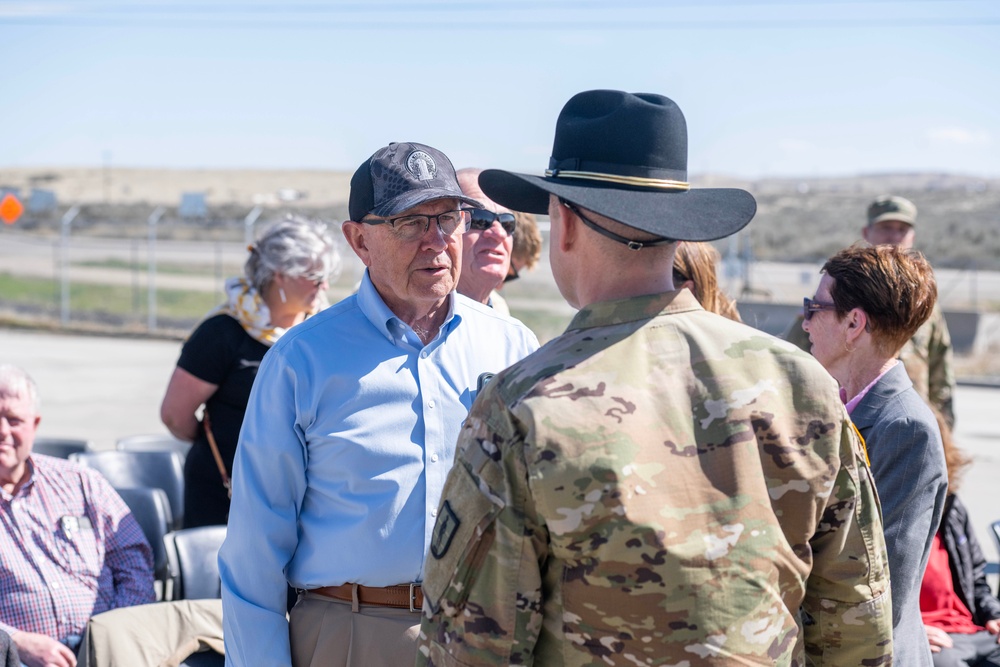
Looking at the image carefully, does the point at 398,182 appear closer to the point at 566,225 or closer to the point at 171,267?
the point at 566,225

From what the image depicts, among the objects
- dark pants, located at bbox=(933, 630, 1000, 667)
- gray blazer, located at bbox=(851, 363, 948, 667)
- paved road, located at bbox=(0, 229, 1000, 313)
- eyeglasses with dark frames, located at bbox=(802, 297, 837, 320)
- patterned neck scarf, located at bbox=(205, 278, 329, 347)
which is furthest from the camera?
paved road, located at bbox=(0, 229, 1000, 313)

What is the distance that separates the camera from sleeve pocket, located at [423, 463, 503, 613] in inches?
63.2

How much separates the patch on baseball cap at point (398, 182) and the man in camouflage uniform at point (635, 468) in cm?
69

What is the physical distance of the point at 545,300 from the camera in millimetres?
18469

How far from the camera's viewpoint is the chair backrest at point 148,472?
5254 millimetres

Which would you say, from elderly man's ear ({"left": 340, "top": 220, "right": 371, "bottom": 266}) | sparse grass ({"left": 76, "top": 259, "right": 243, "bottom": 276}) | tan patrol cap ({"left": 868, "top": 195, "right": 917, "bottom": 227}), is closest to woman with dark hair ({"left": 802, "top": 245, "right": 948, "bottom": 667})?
elderly man's ear ({"left": 340, "top": 220, "right": 371, "bottom": 266})

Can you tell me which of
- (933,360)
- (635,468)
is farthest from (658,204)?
(933,360)

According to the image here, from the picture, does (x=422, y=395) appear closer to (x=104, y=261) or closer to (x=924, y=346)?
(x=924, y=346)

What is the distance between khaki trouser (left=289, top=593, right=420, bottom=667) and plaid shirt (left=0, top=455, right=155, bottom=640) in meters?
1.64

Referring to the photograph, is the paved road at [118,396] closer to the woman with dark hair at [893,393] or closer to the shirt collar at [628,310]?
the woman with dark hair at [893,393]

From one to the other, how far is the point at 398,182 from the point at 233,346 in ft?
5.68

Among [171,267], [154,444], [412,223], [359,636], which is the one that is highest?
[412,223]

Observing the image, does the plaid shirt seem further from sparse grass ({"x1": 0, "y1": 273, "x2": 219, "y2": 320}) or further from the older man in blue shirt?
sparse grass ({"x1": 0, "y1": 273, "x2": 219, "y2": 320})

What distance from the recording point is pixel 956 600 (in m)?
3.55
